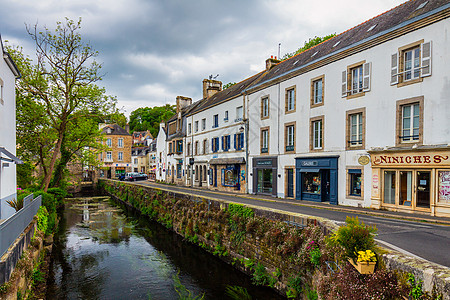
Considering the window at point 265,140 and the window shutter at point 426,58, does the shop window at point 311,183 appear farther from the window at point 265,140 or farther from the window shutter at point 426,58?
the window shutter at point 426,58

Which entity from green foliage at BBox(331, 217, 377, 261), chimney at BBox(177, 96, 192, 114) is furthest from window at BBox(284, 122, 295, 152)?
chimney at BBox(177, 96, 192, 114)

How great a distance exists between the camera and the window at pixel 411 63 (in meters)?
12.3

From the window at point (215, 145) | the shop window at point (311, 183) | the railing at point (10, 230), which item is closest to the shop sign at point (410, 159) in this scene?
the shop window at point (311, 183)

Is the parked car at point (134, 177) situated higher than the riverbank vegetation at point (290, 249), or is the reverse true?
the riverbank vegetation at point (290, 249)

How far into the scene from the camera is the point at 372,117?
14.4 metres

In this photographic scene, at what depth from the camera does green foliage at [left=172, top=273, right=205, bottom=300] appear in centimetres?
943

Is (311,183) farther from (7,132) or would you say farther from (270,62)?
(7,132)

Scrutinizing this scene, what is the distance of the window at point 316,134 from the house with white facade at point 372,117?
0.06 metres

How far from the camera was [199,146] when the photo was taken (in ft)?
105

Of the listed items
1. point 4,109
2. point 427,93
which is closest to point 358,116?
point 427,93

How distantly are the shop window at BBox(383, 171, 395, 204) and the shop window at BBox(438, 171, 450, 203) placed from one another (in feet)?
6.63

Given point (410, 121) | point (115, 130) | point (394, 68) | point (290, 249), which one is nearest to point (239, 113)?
point (394, 68)

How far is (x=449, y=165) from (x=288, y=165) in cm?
926

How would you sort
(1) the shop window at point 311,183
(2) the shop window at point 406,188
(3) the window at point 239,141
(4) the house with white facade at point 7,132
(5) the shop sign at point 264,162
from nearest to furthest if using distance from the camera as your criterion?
(4) the house with white facade at point 7,132 < (2) the shop window at point 406,188 < (1) the shop window at point 311,183 < (5) the shop sign at point 264,162 < (3) the window at point 239,141
